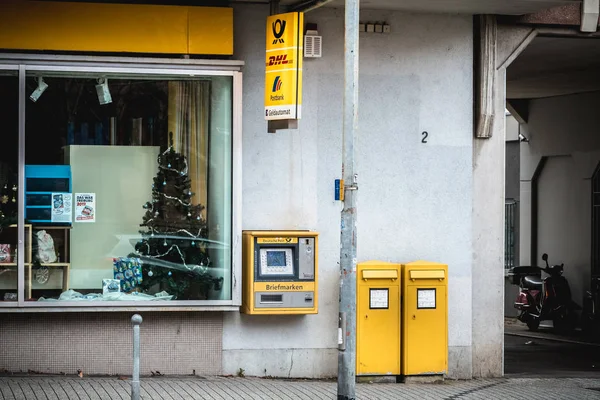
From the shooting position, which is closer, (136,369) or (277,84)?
(136,369)

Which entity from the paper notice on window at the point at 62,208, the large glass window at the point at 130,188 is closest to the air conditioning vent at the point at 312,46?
the large glass window at the point at 130,188

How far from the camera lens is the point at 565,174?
882 inches

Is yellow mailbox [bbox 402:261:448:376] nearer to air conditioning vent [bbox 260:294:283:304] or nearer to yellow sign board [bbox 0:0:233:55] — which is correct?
air conditioning vent [bbox 260:294:283:304]

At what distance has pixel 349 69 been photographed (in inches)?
403

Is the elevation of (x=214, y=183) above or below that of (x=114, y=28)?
below

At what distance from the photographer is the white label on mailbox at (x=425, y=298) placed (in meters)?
12.9

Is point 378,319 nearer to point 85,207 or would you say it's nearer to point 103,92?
point 85,207

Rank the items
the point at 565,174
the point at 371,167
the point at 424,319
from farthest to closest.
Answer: the point at 565,174 < the point at 371,167 < the point at 424,319

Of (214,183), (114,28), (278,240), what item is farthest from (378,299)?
(114,28)

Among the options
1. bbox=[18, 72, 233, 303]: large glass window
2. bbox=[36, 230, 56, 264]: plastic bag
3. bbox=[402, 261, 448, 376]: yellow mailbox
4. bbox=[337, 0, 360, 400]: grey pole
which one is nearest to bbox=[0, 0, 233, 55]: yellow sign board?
bbox=[18, 72, 233, 303]: large glass window

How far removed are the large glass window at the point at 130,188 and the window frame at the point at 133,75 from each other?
0.42 feet

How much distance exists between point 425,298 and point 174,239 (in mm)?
3323

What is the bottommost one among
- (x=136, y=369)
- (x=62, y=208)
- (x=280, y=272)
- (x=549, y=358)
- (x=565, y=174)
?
(x=549, y=358)

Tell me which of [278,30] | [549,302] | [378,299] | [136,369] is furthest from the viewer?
[549,302]
